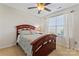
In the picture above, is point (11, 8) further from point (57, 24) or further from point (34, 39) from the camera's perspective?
point (57, 24)

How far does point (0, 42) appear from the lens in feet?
5.08

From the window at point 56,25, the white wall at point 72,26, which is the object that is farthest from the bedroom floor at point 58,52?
the window at point 56,25

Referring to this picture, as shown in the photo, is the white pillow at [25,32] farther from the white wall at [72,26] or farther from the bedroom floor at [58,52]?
the white wall at [72,26]

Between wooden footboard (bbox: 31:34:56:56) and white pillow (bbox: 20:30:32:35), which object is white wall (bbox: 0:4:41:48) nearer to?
white pillow (bbox: 20:30:32:35)

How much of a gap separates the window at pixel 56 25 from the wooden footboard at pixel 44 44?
11 cm

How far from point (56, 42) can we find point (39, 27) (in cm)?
41

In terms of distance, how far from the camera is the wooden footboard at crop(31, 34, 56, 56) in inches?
66.6

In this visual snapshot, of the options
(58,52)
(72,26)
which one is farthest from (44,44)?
(72,26)

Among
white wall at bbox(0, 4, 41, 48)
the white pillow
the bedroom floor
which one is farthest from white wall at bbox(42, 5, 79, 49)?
the white pillow

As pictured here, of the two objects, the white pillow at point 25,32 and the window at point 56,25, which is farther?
the white pillow at point 25,32

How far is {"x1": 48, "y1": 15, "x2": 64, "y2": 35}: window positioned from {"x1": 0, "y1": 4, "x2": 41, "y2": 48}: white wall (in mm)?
221

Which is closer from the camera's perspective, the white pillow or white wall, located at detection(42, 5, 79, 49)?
white wall, located at detection(42, 5, 79, 49)

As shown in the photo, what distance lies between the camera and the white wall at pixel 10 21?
5.20ft

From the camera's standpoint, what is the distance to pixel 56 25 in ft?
5.59
